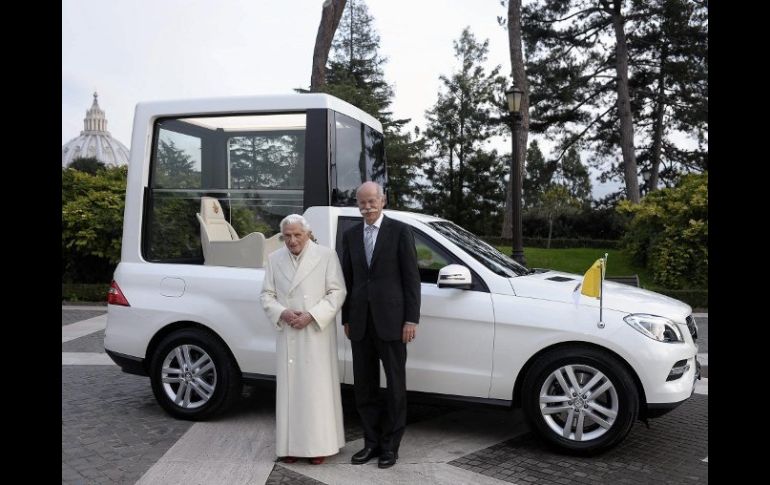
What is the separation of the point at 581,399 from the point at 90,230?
12.4 metres

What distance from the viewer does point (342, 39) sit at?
47906 millimetres

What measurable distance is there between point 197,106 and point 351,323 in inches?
102

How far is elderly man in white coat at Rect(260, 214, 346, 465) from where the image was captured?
4.67 meters

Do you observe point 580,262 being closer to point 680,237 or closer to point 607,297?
point 680,237

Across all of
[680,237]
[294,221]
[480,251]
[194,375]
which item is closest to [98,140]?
[680,237]

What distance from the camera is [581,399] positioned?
15.6 ft

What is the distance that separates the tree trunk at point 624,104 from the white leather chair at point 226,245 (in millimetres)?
27368

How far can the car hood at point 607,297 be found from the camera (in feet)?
16.0

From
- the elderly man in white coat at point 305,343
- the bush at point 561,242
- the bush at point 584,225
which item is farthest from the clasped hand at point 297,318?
the bush at point 584,225

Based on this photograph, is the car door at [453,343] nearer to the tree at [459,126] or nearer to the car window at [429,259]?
the car window at [429,259]
